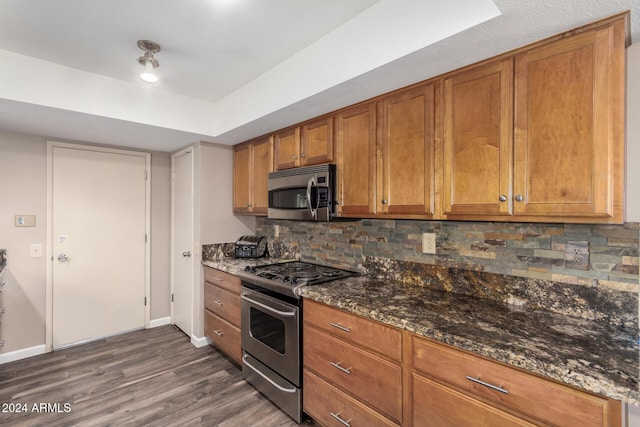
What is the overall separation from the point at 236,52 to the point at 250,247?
6.13ft

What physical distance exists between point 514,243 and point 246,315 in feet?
6.49

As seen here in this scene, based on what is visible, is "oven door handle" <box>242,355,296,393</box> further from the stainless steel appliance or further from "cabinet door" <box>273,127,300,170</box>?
"cabinet door" <box>273,127,300,170</box>

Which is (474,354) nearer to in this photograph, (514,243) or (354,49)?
(514,243)

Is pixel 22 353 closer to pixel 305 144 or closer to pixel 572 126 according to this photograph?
pixel 305 144

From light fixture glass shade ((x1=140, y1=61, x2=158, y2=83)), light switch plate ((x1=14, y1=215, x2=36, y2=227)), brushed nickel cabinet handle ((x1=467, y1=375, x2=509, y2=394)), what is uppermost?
light fixture glass shade ((x1=140, y1=61, x2=158, y2=83))

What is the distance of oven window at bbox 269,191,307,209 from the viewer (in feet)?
7.82

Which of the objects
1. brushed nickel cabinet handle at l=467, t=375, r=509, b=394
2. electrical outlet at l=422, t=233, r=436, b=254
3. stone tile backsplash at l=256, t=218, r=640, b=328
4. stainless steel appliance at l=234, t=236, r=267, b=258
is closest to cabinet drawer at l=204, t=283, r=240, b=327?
stainless steel appliance at l=234, t=236, r=267, b=258

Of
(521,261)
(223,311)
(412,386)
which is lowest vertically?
(223,311)

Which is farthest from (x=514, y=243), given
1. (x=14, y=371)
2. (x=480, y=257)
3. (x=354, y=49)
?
(x=14, y=371)

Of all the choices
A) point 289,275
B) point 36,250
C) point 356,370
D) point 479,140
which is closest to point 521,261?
point 479,140

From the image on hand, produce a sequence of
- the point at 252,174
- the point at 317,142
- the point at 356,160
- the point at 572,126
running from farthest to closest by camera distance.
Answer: the point at 252,174
the point at 317,142
the point at 356,160
the point at 572,126

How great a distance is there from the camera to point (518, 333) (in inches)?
49.3

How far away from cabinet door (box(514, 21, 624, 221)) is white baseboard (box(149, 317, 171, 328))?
3.87m

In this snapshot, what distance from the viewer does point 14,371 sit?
2676mm
